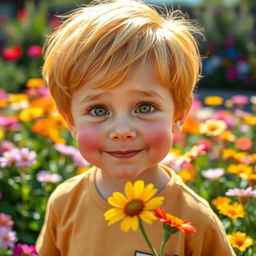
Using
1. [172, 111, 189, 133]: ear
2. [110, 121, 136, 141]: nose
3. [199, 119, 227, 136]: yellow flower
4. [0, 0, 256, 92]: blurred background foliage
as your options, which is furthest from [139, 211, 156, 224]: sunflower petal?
[0, 0, 256, 92]: blurred background foliage

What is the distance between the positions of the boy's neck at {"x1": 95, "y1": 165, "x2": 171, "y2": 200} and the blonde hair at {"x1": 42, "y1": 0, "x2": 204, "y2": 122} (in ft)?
0.55

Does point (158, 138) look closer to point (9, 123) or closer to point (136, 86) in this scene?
point (136, 86)

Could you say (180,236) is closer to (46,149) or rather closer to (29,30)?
(46,149)

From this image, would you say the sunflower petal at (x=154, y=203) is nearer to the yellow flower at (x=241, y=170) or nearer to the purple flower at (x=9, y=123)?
the yellow flower at (x=241, y=170)

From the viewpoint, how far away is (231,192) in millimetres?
2043

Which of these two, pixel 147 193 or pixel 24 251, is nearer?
pixel 147 193

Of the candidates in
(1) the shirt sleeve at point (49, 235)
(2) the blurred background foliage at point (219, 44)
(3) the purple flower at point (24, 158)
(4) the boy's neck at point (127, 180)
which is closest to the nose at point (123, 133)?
(4) the boy's neck at point (127, 180)

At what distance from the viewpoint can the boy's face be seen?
1.66 metres

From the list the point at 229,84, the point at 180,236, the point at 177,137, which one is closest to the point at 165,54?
the point at 180,236

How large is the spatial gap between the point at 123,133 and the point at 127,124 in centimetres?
2

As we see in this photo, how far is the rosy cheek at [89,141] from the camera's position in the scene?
169cm

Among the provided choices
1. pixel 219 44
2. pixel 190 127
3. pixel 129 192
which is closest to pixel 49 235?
pixel 129 192

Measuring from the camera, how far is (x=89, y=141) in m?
1.70

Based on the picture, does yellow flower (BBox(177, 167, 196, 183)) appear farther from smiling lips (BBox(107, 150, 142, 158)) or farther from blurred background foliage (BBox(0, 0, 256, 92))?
blurred background foliage (BBox(0, 0, 256, 92))
